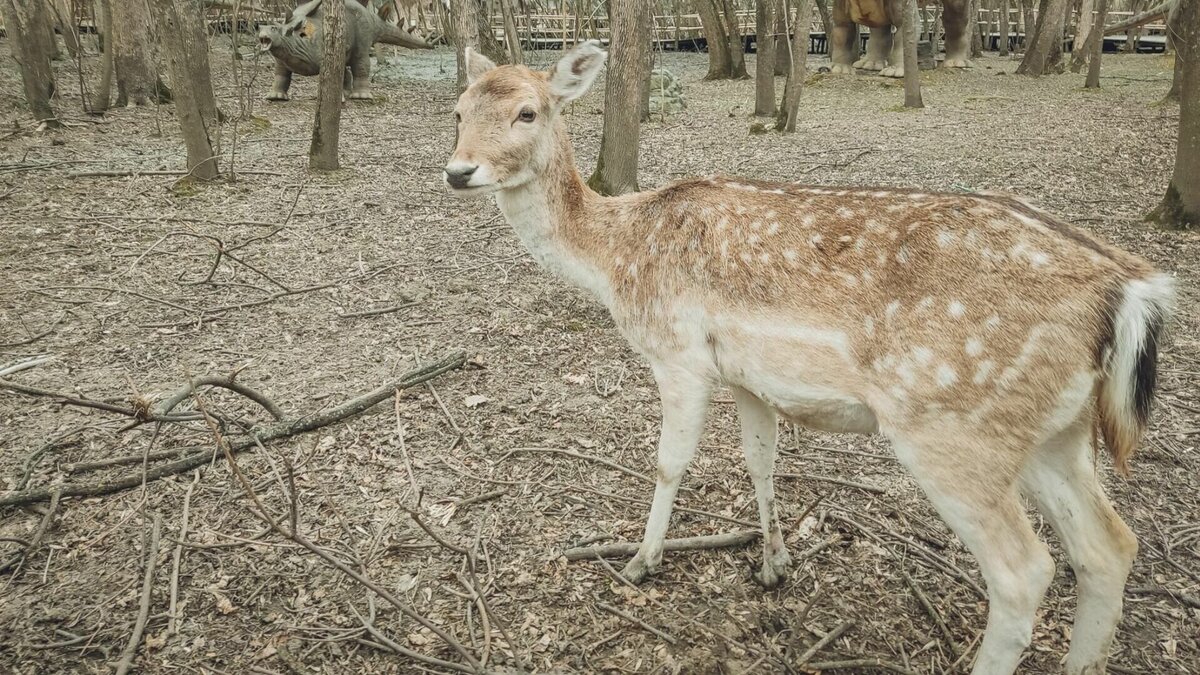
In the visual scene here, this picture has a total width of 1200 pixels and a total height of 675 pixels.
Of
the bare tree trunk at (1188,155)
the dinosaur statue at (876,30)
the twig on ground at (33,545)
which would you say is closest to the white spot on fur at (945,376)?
the twig on ground at (33,545)

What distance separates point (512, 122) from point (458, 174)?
0.42 meters

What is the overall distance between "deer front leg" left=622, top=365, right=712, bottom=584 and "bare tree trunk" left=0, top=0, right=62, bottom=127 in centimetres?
1210

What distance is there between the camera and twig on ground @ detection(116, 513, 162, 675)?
2.97 meters

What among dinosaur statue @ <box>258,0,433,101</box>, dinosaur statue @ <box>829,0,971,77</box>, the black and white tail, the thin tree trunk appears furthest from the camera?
dinosaur statue @ <box>829,0,971,77</box>

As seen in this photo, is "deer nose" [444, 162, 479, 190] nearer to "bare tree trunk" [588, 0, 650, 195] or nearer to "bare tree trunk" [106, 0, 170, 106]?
"bare tree trunk" [588, 0, 650, 195]

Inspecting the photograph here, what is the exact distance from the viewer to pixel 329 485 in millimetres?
4156

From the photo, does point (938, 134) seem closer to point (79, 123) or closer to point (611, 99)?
point (611, 99)

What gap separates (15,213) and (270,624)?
6951mm

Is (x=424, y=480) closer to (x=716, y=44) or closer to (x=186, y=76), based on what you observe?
(x=186, y=76)

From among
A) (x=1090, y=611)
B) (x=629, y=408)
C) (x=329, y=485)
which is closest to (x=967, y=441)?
(x=1090, y=611)

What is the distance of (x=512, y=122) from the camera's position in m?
3.73

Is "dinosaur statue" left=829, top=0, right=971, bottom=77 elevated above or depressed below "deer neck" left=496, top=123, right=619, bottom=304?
above

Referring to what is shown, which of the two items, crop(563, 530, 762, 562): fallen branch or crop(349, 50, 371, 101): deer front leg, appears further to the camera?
crop(349, 50, 371, 101): deer front leg

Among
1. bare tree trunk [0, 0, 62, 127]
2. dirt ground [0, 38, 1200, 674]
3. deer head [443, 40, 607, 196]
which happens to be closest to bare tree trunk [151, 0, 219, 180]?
dirt ground [0, 38, 1200, 674]
